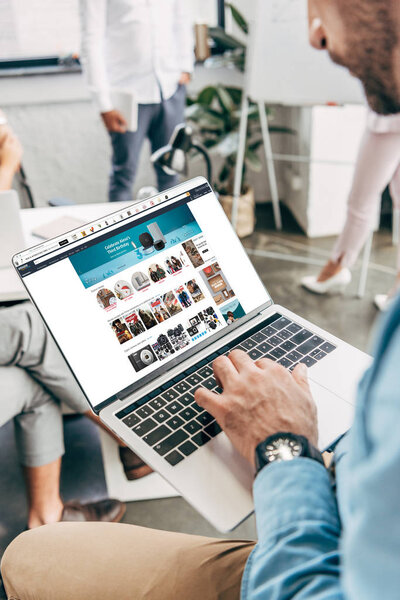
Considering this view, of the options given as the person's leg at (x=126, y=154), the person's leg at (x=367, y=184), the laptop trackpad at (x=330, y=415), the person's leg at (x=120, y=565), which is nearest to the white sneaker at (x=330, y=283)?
the person's leg at (x=367, y=184)

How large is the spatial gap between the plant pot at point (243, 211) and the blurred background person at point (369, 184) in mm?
778

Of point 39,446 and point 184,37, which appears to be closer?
point 39,446

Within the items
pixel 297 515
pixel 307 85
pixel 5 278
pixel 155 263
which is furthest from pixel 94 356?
pixel 307 85

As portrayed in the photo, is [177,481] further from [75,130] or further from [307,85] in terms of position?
[75,130]

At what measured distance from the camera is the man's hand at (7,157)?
70.5 inches

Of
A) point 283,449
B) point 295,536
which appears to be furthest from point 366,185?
point 295,536

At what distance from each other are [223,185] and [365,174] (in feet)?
3.89

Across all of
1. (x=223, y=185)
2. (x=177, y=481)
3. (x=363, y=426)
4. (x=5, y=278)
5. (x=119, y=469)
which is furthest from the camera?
(x=223, y=185)

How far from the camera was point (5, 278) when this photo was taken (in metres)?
1.31

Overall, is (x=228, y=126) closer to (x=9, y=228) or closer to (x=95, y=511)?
(x=9, y=228)

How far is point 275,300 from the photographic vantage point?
2416 millimetres

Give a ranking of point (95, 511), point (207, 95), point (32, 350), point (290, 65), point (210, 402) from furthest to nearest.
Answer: point (207, 95) < point (290, 65) < point (95, 511) < point (32, 350) < point (210, 402)

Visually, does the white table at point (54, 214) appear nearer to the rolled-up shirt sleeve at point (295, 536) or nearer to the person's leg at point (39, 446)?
the person's leg at point (39, 446)

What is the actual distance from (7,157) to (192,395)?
137 centimetres
